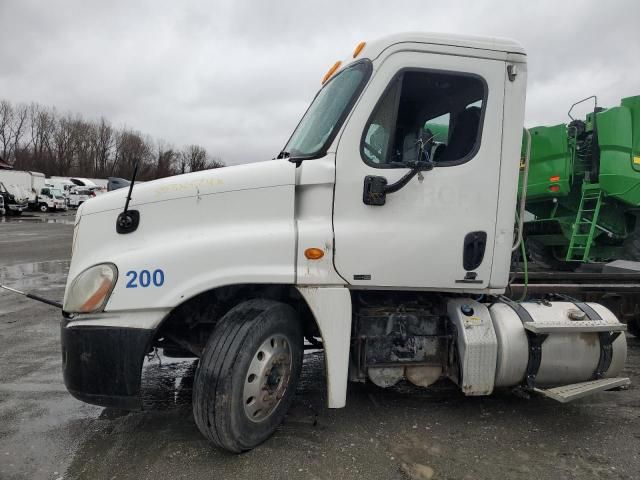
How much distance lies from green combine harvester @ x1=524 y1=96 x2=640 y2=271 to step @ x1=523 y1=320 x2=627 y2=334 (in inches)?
86.6

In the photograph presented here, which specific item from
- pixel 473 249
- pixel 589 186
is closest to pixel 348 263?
pixel 473 249

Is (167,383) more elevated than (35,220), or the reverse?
(35,220)

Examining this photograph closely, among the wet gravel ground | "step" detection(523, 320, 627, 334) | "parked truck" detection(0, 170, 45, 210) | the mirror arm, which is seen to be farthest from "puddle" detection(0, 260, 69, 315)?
"parked truck" detection(0, 170, 45, 210)

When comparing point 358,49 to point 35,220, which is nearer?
point 358,49

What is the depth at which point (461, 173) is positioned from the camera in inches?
129

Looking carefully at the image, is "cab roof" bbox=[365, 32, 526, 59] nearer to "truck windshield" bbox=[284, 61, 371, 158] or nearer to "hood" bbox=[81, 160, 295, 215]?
"truck windshield" bbox=[284, 61, 371, 158]

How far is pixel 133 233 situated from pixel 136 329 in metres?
0.63

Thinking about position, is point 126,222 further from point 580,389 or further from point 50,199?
point 50,199

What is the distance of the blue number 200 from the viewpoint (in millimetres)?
2939

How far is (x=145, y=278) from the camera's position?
295 centimetres

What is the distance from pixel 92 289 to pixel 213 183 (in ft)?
3.31

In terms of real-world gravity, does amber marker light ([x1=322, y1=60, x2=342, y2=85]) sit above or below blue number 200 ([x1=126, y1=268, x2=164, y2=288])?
above

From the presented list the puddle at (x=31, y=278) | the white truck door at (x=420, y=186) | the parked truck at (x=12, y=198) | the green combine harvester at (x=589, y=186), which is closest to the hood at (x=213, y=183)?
the white truck door at (x=420, y=186)

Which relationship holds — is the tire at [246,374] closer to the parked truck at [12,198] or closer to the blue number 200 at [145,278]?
the blue number 200 at [145,278]
